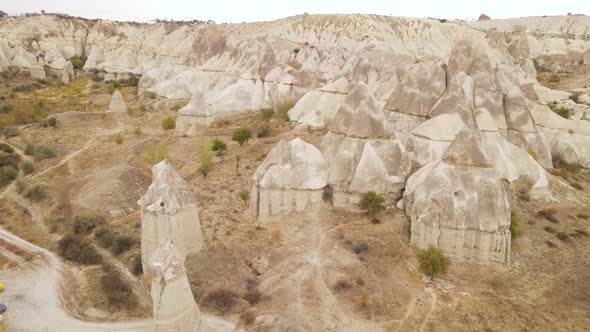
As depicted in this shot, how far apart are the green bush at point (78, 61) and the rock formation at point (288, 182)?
257 ft

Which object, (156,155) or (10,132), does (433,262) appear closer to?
(156,155)

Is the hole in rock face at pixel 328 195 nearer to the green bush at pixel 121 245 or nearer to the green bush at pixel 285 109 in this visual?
the green bush at pixel 121 245

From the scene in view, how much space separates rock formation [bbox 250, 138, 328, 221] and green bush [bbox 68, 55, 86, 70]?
3079 inches

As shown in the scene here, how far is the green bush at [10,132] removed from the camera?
40625mm

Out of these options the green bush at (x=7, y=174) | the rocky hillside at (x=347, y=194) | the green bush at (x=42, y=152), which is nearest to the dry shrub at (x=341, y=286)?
the rocky hillside at (x=347, y=194)

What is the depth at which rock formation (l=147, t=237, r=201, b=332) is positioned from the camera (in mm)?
14844

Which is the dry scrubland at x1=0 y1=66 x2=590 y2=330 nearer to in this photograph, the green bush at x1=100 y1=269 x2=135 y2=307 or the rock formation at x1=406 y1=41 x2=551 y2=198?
the green bush at x1=100 y1=269 x2=135 y2=307

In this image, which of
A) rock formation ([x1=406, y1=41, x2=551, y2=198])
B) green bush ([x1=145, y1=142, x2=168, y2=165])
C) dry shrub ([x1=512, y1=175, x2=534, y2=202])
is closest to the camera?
dry shrub ([x1=512, y1=175, x2=534, y2=202])

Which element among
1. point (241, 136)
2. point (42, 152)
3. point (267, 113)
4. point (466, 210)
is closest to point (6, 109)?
point (42, 152)

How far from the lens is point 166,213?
19453 mm

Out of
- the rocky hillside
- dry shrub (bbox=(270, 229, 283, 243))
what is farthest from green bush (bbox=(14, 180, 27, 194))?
dry shrub (bbox=(270, 229, 283, 243))

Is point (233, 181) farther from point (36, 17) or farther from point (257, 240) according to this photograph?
point (36, 17)

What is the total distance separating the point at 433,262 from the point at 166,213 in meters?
11.6

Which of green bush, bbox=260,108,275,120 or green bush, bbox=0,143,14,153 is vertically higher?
green bush, bbox=260,108,275,120
